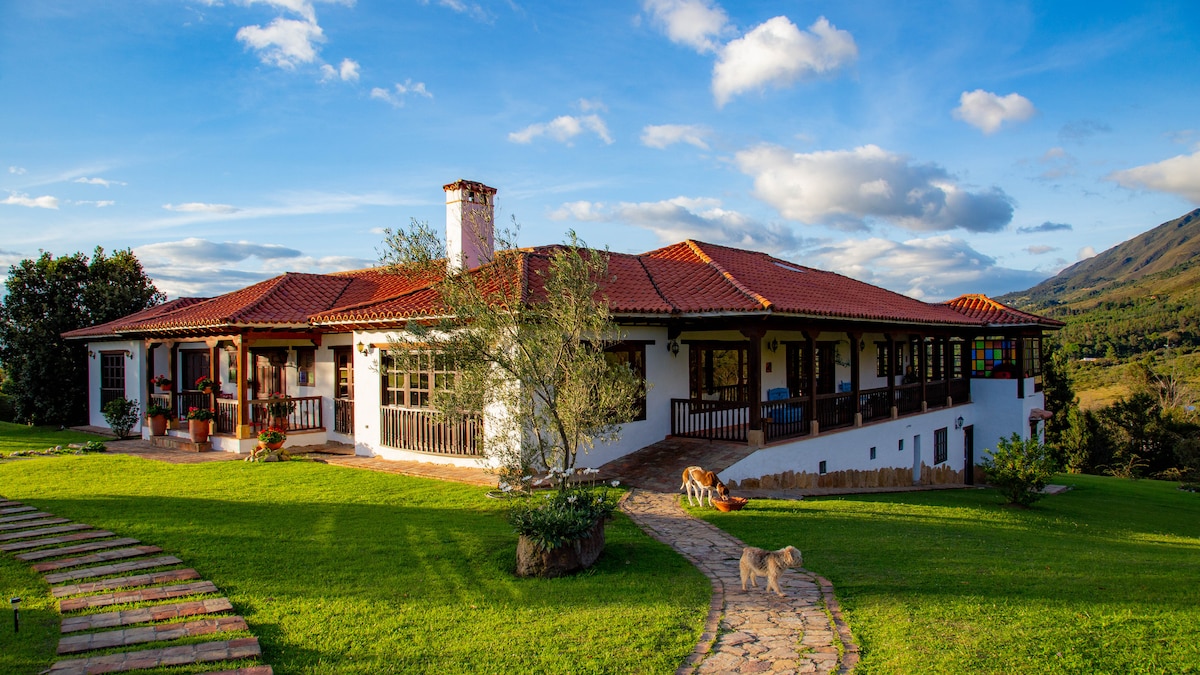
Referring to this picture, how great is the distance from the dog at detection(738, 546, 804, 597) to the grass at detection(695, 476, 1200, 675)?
0.56 m

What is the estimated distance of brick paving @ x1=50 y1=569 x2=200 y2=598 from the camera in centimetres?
616

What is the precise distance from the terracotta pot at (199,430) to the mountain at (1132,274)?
8295cm

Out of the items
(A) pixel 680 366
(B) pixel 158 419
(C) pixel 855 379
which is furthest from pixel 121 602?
(C) pixel 855 379

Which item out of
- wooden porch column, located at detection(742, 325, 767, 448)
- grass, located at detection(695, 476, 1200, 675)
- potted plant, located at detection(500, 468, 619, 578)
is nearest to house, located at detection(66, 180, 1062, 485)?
wooden porch column, located at detection(742, 325, 767, 448)

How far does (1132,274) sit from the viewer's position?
12069cm

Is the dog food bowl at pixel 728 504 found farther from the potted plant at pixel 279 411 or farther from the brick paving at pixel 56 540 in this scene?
the potted plant at pixel 279 411

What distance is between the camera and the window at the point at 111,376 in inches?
778

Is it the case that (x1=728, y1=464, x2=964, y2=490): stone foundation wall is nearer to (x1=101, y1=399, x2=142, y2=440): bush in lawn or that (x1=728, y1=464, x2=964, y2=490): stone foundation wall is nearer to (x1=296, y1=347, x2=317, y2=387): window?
(x1=296, y1=347, x2=317, y2=387): window

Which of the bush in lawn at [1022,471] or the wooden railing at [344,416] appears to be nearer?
the bush in lawn at [1022,471]

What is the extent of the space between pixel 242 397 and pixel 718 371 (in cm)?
1036

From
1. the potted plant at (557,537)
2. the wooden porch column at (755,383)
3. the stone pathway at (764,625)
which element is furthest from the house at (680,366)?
→ the stone pathway at (764,625)

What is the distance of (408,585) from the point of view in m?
6.39

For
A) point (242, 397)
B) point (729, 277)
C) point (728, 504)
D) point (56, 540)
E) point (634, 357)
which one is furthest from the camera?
point (242, 397)

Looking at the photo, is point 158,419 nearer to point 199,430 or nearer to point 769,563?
point 199,430
